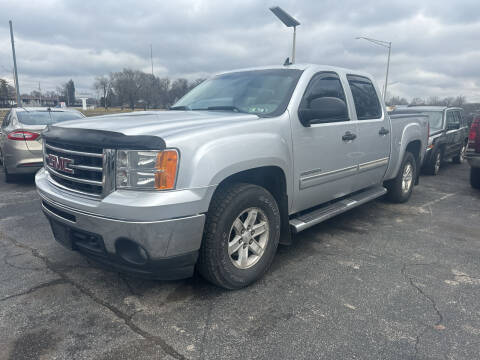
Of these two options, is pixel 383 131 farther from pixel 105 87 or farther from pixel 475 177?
pixel 105 87

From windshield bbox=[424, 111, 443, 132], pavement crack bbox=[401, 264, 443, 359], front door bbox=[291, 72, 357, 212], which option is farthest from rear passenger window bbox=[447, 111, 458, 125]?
pavement crack bbox=[401, 264, 443, 359]

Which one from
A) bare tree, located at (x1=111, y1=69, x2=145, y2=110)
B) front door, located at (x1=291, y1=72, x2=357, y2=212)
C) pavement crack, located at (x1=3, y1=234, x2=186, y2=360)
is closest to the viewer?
pavement crack, located at (x1=3, y1=234, x2=186, y2=360)

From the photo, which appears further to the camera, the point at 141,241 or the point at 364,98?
the point at 364,98

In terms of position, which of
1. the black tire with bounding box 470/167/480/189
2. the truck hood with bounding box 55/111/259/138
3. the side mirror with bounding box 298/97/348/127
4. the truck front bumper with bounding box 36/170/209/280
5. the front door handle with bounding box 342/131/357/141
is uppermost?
the side mirror with bounding box 298/97/348/127

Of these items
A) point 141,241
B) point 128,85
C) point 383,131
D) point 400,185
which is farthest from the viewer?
point 128,85

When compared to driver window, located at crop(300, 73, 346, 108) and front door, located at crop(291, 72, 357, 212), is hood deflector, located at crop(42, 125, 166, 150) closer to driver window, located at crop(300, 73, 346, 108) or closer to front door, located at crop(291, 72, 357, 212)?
front door, located at crop(291, 72, 357, 212)

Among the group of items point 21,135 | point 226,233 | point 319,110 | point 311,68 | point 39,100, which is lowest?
point 226,233

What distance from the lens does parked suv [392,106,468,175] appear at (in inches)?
352

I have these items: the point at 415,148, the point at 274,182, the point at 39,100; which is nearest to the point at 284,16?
the point at 415,148

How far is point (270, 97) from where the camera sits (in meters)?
3.59

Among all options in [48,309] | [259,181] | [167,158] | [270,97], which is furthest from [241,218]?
[48,309]

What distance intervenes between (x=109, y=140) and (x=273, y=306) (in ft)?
5.62

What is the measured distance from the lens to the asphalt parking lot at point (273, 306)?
2.33 m

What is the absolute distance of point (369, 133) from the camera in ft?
14.6
